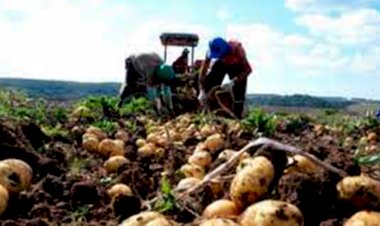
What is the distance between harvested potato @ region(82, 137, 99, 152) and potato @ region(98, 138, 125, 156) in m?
0.16

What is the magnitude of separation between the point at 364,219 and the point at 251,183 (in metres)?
0.54

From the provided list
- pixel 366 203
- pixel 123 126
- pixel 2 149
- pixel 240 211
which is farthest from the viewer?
pixel 123 126

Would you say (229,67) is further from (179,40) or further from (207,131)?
(179,40)

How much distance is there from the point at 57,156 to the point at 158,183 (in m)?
1.25

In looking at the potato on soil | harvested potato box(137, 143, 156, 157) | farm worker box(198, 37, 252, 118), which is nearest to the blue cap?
farm worker box(198, 37, 252, 118)

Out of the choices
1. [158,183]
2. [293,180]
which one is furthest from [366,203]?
[158,183]

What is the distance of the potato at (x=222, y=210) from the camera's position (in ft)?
10.4

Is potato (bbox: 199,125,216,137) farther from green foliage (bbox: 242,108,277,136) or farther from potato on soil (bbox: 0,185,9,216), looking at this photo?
potato on soil (bbox: 0,185,9,216)

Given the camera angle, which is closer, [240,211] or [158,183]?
[240,211]

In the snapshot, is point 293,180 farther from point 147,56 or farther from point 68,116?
point 147,56

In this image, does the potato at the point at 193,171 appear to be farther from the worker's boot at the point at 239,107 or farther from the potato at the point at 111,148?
the worker's boot at the point at 239,107

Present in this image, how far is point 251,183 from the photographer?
316 cm

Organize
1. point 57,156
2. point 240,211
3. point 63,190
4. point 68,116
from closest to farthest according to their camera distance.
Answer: point 240,211 < point 63,190 < point 57,156 < point 68,116

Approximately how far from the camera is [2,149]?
16.6ft
